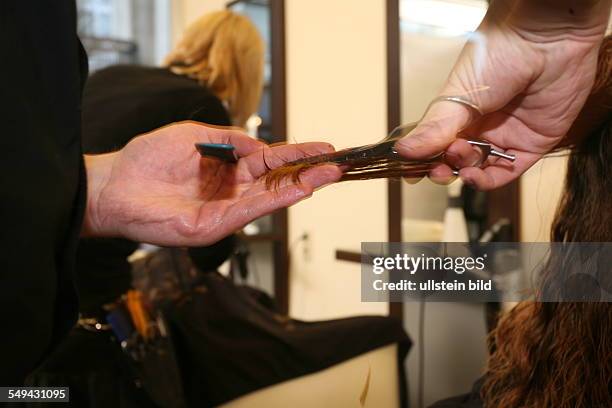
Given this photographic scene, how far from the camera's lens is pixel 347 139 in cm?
58

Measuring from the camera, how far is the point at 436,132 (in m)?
0.47

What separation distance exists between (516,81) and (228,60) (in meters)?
0.40

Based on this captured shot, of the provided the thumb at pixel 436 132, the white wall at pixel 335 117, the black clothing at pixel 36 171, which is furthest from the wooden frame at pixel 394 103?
the black clothing at pixel 36 171

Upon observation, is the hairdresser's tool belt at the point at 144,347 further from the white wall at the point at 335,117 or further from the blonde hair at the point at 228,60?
the blonde hair at the point at 228,60

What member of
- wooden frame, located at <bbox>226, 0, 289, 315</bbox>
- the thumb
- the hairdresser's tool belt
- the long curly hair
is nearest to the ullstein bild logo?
the long curly hair

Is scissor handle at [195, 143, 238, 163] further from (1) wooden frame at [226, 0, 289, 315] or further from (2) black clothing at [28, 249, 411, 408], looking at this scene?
(2) black clothing at [28, 249, 411, 408]

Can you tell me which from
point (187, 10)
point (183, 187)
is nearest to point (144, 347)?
point (183, 187)

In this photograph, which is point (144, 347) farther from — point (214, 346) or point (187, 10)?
point (187, 10)

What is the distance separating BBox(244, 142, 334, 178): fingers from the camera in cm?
54

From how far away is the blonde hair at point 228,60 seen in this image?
28.0 inches

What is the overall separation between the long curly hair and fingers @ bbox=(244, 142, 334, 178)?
28cm

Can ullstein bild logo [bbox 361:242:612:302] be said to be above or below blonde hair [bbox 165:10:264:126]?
below

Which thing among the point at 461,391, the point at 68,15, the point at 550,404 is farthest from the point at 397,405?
the point at 68,15

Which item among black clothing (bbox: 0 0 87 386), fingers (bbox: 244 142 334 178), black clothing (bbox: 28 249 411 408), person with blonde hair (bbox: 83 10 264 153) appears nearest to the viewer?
black clothing (bbox: 0 0 87 386)
